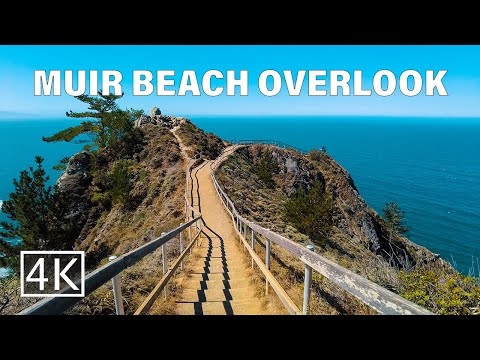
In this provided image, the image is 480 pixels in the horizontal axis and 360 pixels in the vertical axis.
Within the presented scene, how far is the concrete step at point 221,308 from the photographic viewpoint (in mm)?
5922

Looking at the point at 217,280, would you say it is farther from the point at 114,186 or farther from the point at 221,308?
the point at 114,186

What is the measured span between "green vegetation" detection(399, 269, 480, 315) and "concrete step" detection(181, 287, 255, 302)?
293 centimetres

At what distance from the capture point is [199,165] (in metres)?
40.2

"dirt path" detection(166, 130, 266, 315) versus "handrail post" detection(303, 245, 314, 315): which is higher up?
"handrail post" detection(303, 245, 314, 315)

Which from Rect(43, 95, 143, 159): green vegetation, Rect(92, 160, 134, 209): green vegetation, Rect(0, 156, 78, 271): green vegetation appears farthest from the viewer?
Rect(43, 95, 143, 159): green vegetation

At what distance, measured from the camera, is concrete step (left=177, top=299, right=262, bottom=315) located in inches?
233

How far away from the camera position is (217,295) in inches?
273

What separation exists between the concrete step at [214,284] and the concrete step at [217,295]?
24 centimetres

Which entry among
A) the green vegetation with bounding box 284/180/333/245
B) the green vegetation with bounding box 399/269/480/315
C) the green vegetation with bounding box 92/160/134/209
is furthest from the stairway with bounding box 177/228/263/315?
the green vegetation with bounding box 92/160/134/209

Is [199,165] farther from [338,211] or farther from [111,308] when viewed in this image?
[111,308]

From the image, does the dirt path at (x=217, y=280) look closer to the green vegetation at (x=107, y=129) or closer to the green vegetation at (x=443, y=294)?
the green vegetation at (x=443, y=294)

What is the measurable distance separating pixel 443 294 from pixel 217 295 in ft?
13.5

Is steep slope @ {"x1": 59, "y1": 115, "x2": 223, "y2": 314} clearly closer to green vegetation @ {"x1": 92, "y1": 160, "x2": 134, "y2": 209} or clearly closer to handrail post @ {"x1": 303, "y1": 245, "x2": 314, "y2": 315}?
green vegetation @ {"x1": 92, "y1": 160, "x2": 134, "y2": 209}
